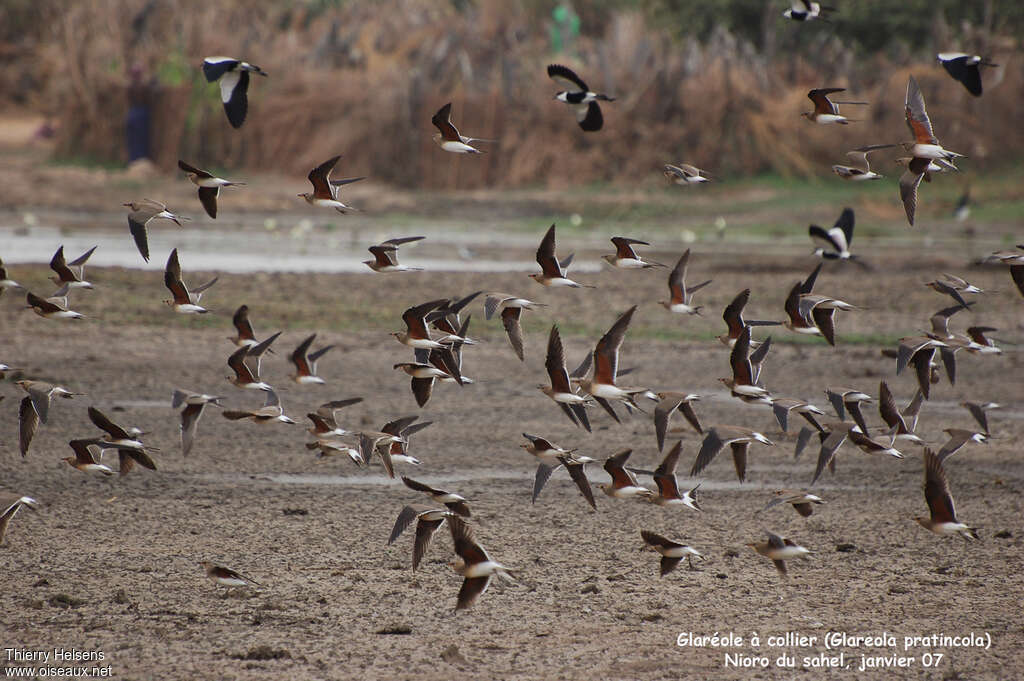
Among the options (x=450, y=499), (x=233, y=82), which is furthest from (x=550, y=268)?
(x=233, y=82)

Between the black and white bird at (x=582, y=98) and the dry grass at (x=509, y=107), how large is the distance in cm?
1861

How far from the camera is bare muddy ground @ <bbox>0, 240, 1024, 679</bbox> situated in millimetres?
5082

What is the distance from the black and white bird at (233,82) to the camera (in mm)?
5824

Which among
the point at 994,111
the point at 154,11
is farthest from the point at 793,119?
the point at 154,11

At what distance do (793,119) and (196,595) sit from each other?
2167 centimetres

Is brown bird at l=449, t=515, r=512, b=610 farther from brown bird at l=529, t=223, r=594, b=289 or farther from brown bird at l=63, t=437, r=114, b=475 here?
brown bird at l=63, t=437, r=114, b=475

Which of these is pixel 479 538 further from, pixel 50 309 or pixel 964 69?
pixel 964 69

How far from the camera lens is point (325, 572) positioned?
19.4 feet

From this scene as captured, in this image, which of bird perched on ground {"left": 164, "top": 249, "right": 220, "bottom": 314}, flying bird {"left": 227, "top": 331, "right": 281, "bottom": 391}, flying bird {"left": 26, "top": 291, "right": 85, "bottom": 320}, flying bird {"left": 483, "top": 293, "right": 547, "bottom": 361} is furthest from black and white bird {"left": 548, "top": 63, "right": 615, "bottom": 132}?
flying bird {"left": 26, "top": 291, "right": 85, "bottom": 320}

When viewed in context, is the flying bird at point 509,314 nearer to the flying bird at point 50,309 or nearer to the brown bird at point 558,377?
the brown bird at point 558,377

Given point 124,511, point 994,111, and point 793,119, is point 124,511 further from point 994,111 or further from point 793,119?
point 994,111

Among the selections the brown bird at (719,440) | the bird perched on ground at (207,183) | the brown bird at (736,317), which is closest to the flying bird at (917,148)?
the brown bird at (736,317)

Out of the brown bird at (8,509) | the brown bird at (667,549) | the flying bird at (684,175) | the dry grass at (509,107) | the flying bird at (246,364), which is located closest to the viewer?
the brown bird at (667,549)

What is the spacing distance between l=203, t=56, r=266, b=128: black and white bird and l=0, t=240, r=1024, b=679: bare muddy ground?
203 cm
